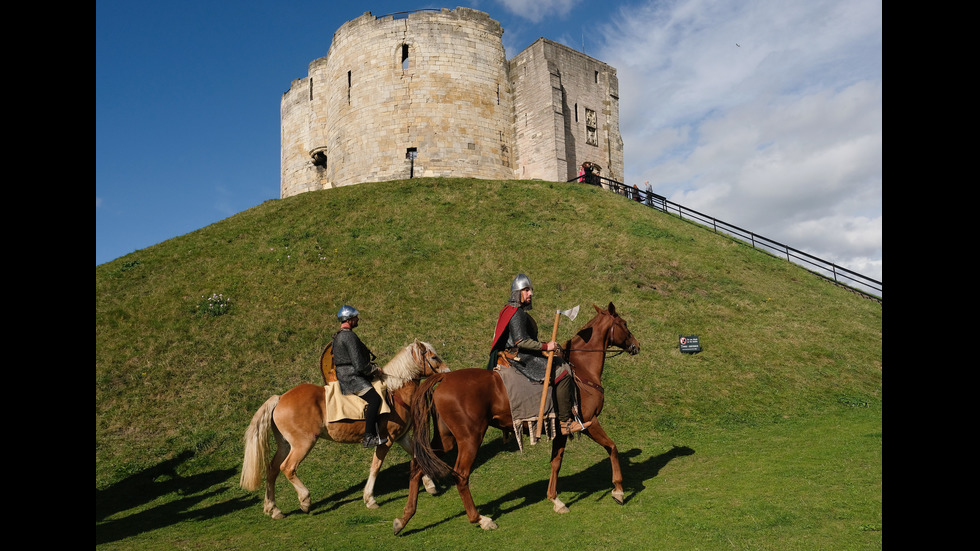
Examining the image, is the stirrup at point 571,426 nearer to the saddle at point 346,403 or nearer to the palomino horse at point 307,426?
the palomino horse at point 307,426

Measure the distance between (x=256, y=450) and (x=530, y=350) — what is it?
429cm

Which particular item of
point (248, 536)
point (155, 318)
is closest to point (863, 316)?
point (248, 536)

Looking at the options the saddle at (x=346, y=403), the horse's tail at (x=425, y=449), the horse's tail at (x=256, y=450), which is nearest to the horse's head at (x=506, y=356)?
the horse's tail at (x=425, y=449)

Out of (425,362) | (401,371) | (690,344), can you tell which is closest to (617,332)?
(425,362)

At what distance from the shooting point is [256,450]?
803cm

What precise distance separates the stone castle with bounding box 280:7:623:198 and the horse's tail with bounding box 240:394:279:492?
29.2m

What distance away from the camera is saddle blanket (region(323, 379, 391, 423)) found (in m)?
8.05

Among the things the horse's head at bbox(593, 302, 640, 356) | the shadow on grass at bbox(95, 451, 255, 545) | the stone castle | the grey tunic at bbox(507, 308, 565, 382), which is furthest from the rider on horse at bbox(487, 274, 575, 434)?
the stone castle

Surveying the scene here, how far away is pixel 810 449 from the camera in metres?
9.64

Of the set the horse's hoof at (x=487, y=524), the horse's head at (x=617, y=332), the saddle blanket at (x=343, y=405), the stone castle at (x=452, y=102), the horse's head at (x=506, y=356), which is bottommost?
the horse's hoof at (x=487, y=524)

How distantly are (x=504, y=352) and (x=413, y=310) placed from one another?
389 inches

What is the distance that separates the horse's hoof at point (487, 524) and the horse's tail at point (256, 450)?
3.31 metres

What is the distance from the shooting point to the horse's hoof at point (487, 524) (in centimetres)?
699
